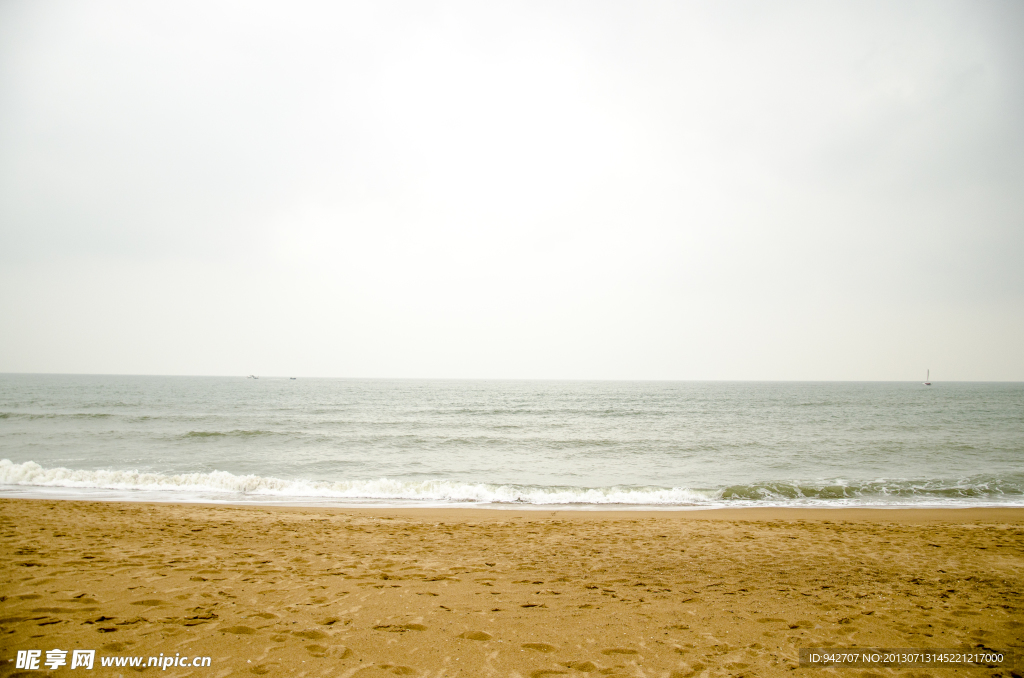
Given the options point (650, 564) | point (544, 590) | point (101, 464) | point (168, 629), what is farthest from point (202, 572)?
point (101, 464)

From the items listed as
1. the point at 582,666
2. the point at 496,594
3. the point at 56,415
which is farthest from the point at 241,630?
the point at 56,415

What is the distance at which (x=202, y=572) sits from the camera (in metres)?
6.79

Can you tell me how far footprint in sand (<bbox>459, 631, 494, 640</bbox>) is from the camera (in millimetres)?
4891

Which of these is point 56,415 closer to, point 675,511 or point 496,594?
point 496,594

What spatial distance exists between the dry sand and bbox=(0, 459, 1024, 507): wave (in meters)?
4.62

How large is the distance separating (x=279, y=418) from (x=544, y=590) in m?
37.5

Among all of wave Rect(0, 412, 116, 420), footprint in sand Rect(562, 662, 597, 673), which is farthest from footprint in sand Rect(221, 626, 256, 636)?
wave Rect(0, 412, 116, 420)

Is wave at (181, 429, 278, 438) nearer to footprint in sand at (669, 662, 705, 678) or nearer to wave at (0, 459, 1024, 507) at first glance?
wave at (0, 459, 1024, 507)

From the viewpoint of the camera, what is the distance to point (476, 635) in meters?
4.95

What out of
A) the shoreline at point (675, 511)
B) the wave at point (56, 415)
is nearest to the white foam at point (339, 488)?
the shoreline at point (675, 511)

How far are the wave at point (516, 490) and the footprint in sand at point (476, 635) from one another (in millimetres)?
10257

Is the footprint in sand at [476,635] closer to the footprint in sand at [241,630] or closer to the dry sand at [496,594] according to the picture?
the dry sand at [496,594]

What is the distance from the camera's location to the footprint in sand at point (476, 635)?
4891 millimetres

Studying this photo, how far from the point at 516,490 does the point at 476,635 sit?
11.6m
